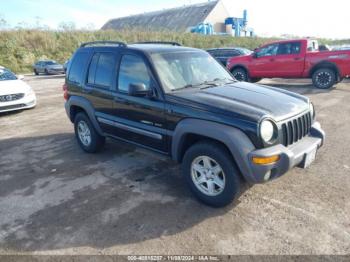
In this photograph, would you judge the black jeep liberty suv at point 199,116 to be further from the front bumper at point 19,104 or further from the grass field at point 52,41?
the grass field at point 52,41

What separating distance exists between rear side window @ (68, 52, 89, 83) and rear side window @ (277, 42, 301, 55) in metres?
8.96

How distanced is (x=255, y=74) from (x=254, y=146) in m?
10.1

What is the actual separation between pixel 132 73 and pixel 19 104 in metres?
6.39

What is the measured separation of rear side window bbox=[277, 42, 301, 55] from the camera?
11.2 meters

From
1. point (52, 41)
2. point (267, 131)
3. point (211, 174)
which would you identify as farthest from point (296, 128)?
point (52, 41)

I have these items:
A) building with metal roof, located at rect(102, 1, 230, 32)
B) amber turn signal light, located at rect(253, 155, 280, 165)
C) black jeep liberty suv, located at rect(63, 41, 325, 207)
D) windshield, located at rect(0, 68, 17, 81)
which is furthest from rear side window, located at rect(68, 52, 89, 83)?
building with metal roof, located at rect(102, 1, 230, 32)

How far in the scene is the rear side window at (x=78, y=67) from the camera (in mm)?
5047

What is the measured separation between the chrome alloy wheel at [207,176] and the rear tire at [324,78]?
31.1ft

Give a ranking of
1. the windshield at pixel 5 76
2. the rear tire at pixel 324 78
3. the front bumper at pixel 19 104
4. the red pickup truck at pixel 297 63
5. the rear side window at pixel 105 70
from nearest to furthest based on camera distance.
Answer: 1. the rear side window at pixel 105 70
2. the front bumper at pixel 19 104
3. the windshield at pixel 5 76
4. the red pickup truck at pixel 297 63
5. the rear tire at pixel 324 78

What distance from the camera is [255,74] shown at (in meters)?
12.3

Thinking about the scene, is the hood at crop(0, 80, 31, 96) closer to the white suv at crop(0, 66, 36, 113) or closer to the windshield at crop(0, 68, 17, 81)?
the white suv at crop(0, 66, 36, 113)

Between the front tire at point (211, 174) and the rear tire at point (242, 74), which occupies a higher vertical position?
the rear tire at point (242, 74)

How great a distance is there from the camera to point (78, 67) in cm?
517

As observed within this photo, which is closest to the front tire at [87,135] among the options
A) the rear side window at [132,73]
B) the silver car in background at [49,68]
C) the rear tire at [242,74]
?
the rear side window at [132,73]
